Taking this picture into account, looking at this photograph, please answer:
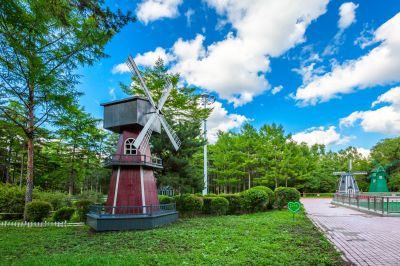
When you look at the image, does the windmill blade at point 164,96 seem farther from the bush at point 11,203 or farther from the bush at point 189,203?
the bush at point 11,203

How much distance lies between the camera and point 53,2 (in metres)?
5.33

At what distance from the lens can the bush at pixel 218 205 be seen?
16.8 meters

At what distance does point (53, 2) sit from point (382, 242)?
11068 mm

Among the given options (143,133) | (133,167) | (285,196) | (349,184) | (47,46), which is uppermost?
(47,46)

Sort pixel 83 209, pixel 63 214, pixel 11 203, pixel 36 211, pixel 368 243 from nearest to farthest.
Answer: pixel 368 243 → pixel 36 211 → pixel 83 209 → pixel 63 214 → pixel 11 203

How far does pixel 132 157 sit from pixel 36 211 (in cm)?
684

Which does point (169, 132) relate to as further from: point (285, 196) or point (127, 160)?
point (285, 196)

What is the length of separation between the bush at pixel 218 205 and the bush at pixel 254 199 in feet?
6.37

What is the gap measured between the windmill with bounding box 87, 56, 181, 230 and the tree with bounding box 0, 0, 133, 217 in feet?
9.71

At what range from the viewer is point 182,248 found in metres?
7.73

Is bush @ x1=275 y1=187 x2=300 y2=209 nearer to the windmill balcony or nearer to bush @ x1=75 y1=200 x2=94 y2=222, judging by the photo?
the windmill balcony

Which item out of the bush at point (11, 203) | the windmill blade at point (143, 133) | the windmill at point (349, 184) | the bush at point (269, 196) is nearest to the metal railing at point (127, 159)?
the windmill blade at point (143, 133)

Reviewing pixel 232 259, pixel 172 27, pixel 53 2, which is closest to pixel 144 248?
pixel 232 259

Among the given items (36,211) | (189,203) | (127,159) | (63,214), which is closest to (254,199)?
(189,203)
